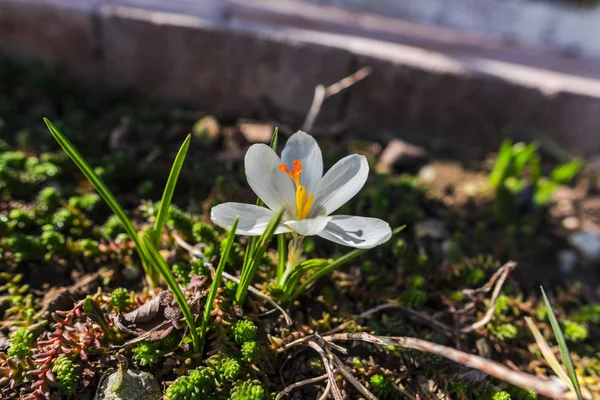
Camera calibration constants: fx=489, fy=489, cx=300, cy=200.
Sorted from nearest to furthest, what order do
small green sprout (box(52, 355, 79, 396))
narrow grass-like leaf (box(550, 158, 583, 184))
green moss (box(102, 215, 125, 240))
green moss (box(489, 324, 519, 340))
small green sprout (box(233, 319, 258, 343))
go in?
1. small green sprout (box(52, 355, 79, 396))
2. small green sprout (box(233, 319, 258, 343))
3. green moss (box(489, 324, 519, 340))
4. green moss (box(102, 215, 125, 240))
5. narrow grass-like leaf (box(550, 158, 583, 184))

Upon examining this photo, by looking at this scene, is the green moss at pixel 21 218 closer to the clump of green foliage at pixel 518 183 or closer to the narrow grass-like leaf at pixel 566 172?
the clump of green foliage at pixel 518 183

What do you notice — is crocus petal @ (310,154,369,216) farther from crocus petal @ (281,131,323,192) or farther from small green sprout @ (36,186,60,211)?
small green sprout @ (36,186,60,211)

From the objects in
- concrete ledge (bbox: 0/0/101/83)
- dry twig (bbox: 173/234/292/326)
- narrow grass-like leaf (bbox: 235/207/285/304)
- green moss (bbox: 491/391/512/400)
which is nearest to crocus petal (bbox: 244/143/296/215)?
narrow grass-like leaf (bbox: 235/207/285/304)

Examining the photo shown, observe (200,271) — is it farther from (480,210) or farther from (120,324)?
(480,210)

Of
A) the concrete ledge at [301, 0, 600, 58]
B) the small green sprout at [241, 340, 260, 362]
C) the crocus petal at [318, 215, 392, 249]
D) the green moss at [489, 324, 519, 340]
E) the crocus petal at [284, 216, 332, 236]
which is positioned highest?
the concrete ledge at [301, 0, 600, 58]


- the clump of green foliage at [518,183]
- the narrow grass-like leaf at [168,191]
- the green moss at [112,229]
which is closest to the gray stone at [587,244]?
the clump of green foliage at [518,183]

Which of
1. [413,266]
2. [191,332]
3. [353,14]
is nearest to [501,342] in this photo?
[413,266]

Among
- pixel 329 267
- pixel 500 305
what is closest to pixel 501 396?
pixel 500 305
